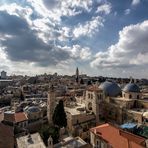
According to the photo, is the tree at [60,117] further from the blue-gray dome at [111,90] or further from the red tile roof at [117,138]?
the blue-gray dome at [111,90]

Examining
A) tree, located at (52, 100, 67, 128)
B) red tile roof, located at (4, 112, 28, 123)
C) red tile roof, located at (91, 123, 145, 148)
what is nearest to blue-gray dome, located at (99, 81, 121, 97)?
tree, located at (52, 100, 67, 128)

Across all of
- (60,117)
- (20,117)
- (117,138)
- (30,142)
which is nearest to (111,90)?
(60,117)

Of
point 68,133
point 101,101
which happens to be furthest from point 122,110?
point 68,133

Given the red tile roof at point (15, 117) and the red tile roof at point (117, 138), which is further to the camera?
the red tile roof at point (15, 117)

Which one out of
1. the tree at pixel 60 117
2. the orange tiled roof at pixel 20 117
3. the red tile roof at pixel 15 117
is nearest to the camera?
the tree at pixel 60 117

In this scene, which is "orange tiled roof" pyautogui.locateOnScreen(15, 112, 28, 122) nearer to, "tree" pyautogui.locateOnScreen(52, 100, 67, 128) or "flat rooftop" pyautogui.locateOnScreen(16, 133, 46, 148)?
"tree" pyautogui.locateOnScreen(52, 100, 67, 128)

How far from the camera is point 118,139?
18312 millimetres

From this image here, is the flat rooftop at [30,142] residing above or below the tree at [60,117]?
below

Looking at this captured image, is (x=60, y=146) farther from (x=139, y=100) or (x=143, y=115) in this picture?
(x=139, y=100)

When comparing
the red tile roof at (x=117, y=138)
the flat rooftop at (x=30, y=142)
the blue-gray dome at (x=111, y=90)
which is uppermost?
the blue-gray dome at (x=111, y=90)

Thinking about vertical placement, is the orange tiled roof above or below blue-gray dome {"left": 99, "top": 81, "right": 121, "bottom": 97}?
below

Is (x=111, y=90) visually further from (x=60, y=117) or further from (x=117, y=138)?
(x=117, y=138)

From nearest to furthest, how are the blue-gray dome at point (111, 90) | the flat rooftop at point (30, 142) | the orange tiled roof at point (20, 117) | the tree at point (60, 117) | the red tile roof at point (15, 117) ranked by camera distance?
1. the flat rooftop at point (30, 142)
2. the tree at point (60, 117)
3. the red tile roof at point (15, 117)
4. the orange tiled roof at point (20, 117)
5. the blue-gray dome at point (111, 90)

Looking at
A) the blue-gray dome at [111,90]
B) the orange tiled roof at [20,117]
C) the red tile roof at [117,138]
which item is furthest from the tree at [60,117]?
the blue-gray dome at [111,90]
